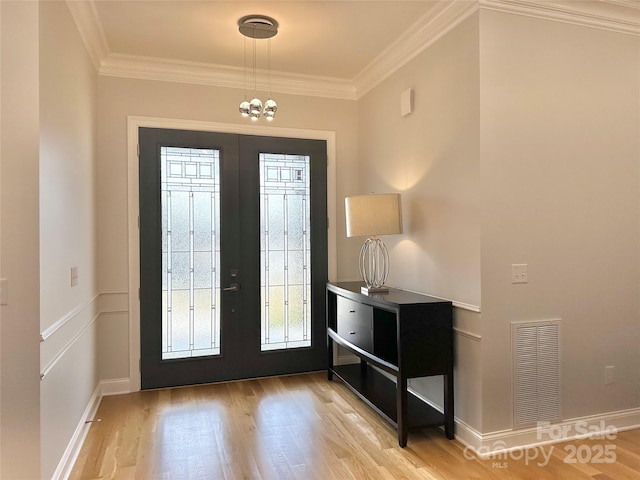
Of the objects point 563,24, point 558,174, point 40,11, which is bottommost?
point 558,174

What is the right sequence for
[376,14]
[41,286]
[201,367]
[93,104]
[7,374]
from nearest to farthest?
[7,374]
[41,286]
[376,14]
[93,104]
[201,367]

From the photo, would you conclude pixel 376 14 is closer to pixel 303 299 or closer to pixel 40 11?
pixel 40 11

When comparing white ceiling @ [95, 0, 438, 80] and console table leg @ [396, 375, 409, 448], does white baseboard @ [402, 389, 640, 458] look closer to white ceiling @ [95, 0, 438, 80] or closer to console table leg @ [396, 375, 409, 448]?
console table leg @ [396, 375, 409, 448]

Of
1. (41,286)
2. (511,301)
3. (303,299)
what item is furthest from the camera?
(303,299)

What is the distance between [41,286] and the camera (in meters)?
2.08

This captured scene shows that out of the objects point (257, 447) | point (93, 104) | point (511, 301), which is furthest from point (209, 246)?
point (511, 301)

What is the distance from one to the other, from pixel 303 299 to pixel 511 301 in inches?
80.1

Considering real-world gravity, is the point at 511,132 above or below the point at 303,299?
above

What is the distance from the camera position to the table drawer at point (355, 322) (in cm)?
319

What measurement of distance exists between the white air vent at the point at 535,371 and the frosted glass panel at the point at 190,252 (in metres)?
Answer: 2.49

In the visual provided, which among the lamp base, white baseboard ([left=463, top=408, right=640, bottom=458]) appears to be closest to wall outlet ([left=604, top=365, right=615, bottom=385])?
white baseboard ([left=463, top=408, right=640, bottom=458])

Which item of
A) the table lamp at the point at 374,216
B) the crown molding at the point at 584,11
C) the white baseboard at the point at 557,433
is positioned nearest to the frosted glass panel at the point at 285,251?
the table lamp at the point at 374,216

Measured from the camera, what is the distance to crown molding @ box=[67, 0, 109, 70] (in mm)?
2797

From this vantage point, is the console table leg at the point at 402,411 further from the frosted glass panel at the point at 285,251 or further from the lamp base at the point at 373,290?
the frosted glass panel at the point at 285,251
